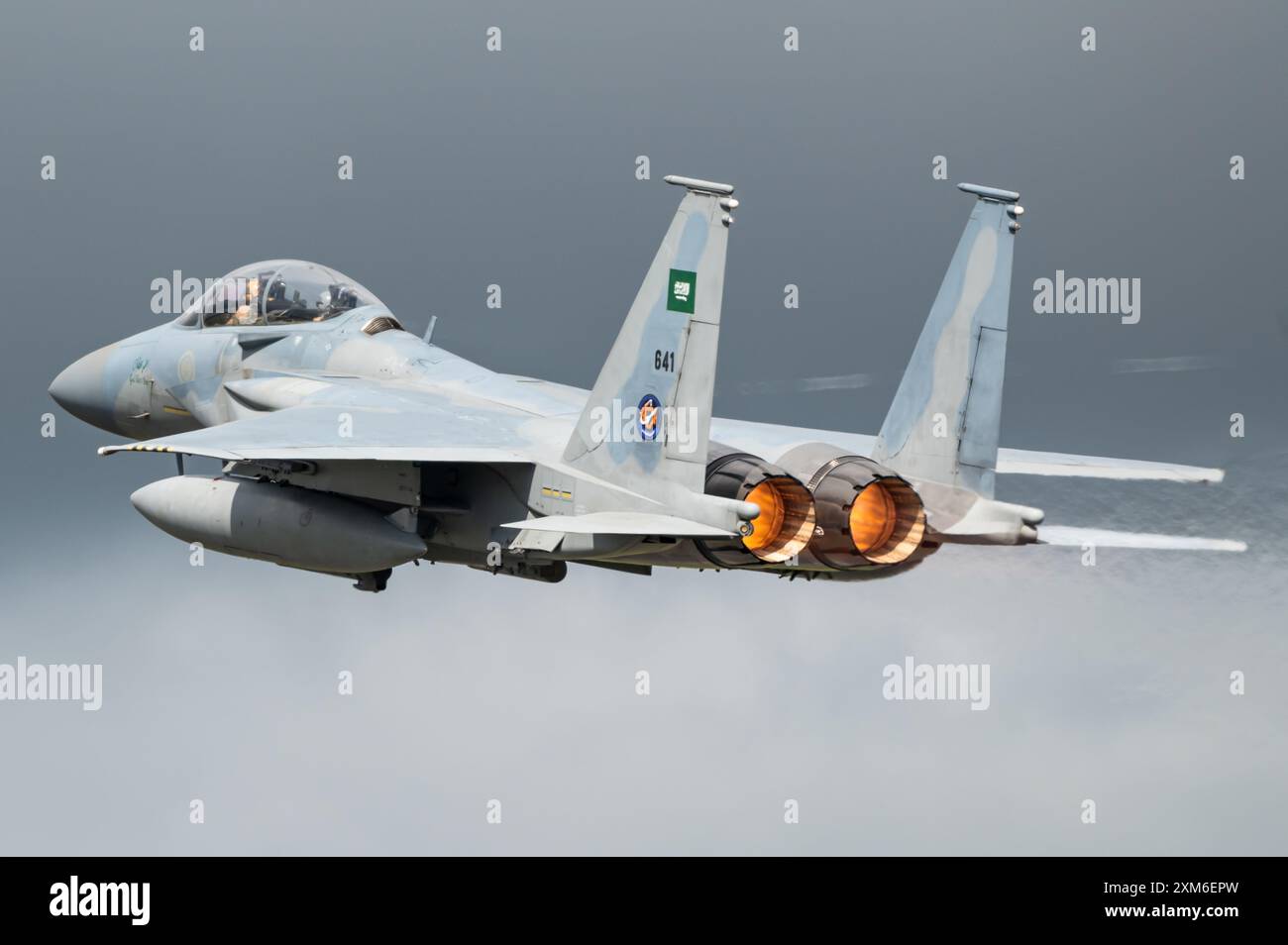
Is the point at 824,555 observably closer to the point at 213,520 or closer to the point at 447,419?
the point at 447,419

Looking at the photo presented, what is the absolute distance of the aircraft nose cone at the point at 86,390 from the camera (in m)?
22.7

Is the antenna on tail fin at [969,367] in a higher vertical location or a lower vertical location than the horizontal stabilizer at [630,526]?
higher

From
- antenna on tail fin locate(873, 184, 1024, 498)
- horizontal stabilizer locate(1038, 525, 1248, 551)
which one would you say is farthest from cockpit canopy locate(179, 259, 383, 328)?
horizontal stabilizer locate(1038, 525, 1248, 551)

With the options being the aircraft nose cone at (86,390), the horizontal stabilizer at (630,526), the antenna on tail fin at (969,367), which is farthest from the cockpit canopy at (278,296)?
the antenna on tail fin at (969,367)

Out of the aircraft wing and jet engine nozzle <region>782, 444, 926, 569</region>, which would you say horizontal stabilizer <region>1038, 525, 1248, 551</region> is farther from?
the aircraft wing

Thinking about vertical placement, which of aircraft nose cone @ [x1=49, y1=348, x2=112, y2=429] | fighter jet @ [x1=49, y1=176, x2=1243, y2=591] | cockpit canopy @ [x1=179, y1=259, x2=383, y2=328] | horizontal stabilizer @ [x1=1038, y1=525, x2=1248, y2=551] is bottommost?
horizontal stabilizer @ [x1=1038, y1=525, x2=1248, y2=551]

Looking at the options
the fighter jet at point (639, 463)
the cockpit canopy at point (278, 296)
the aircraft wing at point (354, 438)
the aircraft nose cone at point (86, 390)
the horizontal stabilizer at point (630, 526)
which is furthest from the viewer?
the aircraft nose cone at point (86, 390)

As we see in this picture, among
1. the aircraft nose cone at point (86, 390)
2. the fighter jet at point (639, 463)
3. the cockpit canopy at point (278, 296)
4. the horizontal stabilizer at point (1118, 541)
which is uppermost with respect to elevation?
the cockpit canopy at point (278, 296)

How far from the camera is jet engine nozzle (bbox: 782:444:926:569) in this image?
722 inches

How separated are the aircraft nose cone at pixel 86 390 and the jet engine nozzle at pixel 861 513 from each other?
26.0 ft

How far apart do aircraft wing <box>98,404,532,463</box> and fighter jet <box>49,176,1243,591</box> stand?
1.3 inches

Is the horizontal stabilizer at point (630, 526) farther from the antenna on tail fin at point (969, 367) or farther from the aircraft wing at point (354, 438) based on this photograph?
the antenna on tail fin at point (969, 367)

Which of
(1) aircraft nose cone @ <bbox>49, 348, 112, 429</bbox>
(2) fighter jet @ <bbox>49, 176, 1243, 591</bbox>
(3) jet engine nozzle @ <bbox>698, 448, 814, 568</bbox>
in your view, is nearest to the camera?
(2) fighter jet @ <bbox>49, 176, 1243, 591</bbox>
